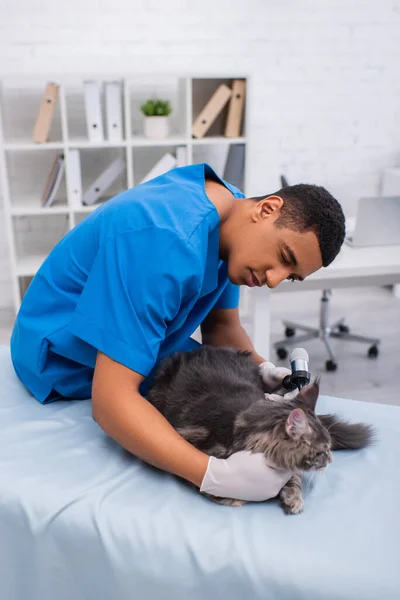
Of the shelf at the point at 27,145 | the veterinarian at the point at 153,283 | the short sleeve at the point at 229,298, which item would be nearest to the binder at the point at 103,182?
the shelf at the point at 27,145

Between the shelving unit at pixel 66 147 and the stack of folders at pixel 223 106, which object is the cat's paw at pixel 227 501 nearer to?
the shelving unit at pixel 66 147

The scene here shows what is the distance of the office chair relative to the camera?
2.81 meters

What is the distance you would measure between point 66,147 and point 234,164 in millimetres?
927

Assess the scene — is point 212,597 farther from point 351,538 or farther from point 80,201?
point 80,201

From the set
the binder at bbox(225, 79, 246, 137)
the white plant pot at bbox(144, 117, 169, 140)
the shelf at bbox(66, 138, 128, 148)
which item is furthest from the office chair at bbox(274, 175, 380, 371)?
the shelf at bbox(66, 138, 128, 148)

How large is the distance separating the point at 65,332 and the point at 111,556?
458 mm

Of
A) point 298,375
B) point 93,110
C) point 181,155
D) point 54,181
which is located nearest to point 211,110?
point 181,155

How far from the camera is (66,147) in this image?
2.92 m

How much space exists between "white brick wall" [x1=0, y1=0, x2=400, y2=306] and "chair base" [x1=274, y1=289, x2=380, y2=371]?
1064mm

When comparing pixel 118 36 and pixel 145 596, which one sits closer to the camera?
pixel 145 596

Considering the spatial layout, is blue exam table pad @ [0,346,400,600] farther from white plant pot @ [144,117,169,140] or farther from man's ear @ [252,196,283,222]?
white plant pot @ [144,117,169,140]

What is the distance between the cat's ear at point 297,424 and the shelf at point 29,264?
2.33m

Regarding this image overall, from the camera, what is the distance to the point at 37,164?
3318mm

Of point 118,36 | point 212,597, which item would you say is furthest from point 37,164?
point 212,597
